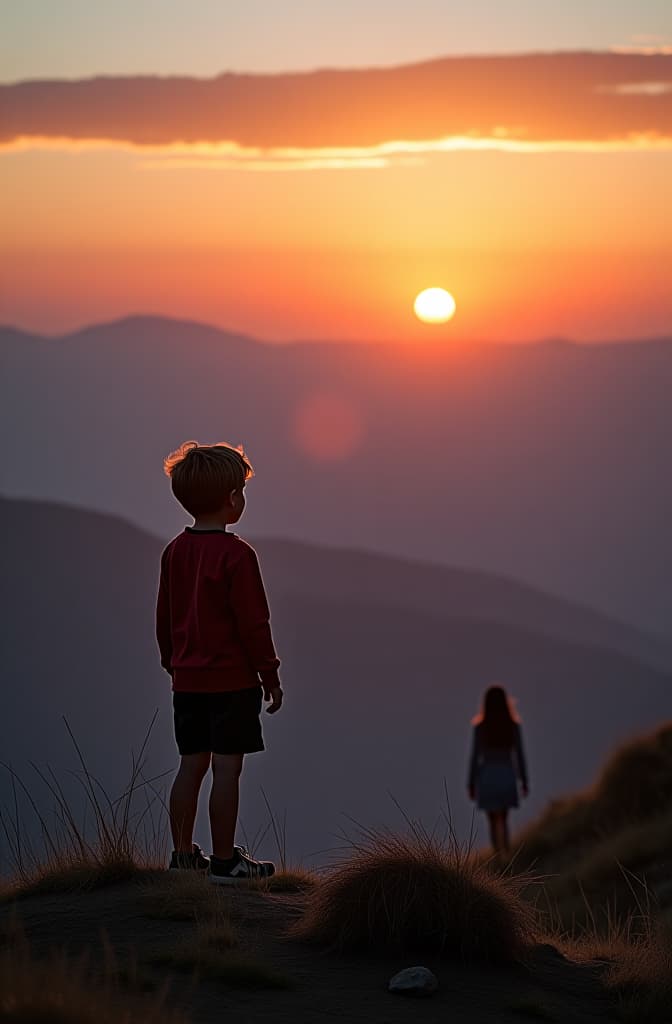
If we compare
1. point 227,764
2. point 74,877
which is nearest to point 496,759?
point 227,764

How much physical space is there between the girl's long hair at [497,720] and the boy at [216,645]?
8215 mm

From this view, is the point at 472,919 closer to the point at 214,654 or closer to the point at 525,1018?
the point at 525,1018

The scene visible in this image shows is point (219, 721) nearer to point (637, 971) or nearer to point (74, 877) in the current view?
point (74, 877)

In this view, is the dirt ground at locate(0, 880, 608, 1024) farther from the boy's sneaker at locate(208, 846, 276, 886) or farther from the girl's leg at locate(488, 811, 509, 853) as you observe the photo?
the girl's leg at locate(488, 811, 509, 853)

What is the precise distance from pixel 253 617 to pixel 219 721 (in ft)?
1.57

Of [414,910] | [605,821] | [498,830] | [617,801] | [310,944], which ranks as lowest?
[310,944]

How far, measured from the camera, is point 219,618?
18.8ft

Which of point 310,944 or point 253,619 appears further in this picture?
point 253,619

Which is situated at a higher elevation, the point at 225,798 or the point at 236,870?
the point at 225,798

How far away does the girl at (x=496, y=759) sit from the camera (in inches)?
546

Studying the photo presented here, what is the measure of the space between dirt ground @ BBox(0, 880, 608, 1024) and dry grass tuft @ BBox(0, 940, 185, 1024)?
0.28m

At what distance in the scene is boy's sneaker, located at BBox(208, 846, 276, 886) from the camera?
5754 mm

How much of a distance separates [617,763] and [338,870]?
11978mm

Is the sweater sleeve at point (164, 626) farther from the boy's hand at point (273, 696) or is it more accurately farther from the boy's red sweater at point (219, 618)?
the boy's hand at point (273, 696)
